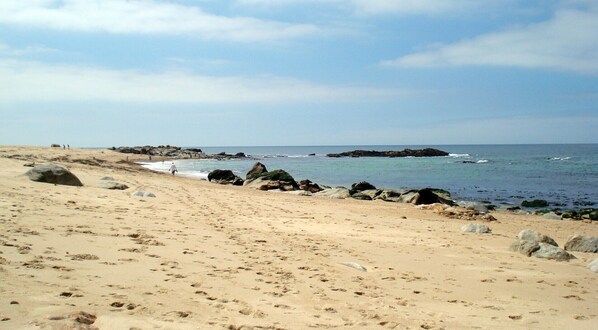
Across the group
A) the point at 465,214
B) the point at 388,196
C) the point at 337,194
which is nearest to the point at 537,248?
the point at 465,214

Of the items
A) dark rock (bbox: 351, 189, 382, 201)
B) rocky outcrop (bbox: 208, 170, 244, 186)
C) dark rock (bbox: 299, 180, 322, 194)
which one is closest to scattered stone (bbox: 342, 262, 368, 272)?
dark rock (bbox: 351, 189, 382, 201)

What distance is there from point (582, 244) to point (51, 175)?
1533 cm

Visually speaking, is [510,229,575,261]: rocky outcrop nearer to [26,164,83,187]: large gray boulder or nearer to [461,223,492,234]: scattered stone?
[461,223,492,234]: scattered stone

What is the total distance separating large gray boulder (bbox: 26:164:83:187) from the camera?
44.7 ft

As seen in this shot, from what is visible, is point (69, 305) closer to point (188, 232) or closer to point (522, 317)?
point (188, 232)

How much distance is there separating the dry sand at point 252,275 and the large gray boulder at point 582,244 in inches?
29.2

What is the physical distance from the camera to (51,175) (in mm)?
13891

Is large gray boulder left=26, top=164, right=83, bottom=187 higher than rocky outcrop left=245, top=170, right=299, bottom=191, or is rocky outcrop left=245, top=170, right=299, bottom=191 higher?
large gray boulder left=26, top=164, right=83, bottom=187

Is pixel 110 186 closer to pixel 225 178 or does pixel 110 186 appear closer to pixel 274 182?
pixel 274 182

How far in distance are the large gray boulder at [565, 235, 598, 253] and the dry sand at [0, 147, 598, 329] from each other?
741 mm

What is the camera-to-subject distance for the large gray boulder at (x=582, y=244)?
10.0 metres

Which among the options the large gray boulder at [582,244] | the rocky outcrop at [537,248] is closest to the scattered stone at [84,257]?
the rocky outcrop at [537,248]

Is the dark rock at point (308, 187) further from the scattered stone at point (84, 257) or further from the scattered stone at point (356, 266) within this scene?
the scattered stone at point (84, 257)

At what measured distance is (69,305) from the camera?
4254mm
